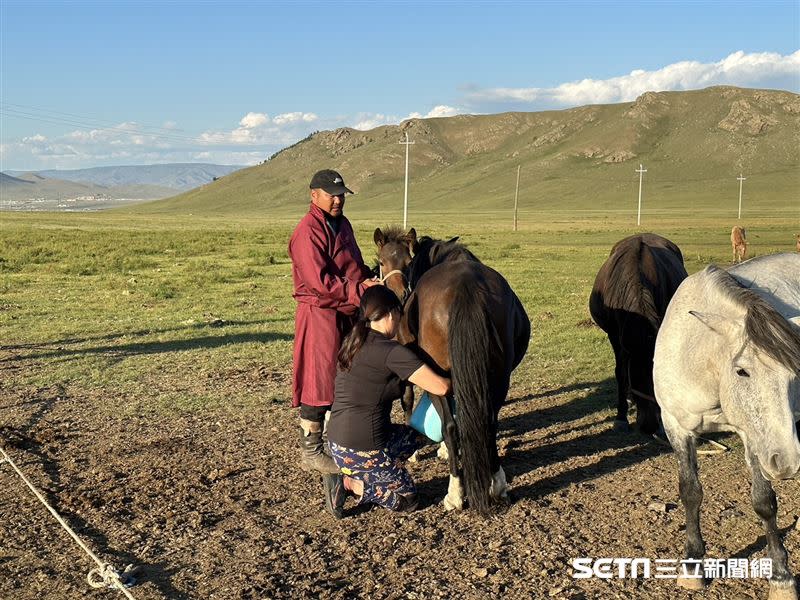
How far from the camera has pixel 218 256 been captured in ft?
102

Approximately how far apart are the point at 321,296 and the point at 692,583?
312 centimetres

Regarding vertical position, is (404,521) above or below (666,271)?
below

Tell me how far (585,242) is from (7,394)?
3517 centimetres

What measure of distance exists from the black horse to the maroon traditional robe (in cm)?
273

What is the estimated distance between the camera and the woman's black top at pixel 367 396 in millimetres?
5164

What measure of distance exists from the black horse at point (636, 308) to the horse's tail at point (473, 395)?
89.3 inches

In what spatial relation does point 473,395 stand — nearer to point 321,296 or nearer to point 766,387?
point 321,296

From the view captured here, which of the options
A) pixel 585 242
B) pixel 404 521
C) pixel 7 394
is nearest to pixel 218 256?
pixel 585 242

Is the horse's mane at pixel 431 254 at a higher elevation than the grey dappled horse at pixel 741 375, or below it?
higher

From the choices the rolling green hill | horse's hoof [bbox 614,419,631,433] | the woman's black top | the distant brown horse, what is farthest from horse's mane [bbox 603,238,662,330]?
the rolling green hill

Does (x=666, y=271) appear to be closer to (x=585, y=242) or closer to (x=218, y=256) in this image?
(x=218, y=256)

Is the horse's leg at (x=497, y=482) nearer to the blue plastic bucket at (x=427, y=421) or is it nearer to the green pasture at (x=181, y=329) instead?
the blue plastic bucket at (x=427, y=421)

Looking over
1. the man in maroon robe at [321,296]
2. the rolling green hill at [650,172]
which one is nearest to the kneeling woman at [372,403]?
the man in maroon robe at [321,296]

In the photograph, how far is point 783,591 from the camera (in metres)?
4.12
